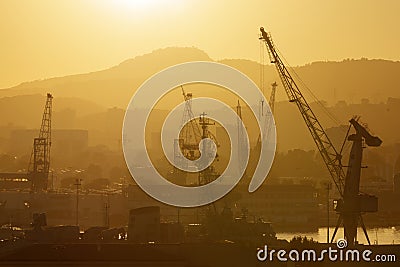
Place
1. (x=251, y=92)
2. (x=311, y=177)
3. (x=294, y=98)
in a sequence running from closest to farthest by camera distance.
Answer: (x=294, y=98) < (x=311, y=177) < (x=251, y=92)

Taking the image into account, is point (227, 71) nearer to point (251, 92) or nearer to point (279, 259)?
point (251, 92)

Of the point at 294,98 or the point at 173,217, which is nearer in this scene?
the point at 294,98

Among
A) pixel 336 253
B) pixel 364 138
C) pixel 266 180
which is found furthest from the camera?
pixel 266 180

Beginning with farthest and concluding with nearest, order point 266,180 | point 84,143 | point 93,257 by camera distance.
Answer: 1. point 84,143
2. point 266,180
3. point 93,257

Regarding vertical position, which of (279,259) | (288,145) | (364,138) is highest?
(288,145)

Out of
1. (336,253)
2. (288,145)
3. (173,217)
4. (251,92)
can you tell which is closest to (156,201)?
(173,217)

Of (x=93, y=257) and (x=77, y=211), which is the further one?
(x=77, y=211)

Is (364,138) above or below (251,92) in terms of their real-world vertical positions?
below

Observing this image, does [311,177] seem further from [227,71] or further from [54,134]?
[227,71]

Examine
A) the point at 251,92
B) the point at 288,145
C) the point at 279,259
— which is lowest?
the point at 279,259

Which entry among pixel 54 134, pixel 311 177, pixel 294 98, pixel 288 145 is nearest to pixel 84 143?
pixel 54 134

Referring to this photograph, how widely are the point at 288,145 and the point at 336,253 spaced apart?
133123 mm

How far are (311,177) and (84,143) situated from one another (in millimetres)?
74547

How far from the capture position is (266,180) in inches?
3349
